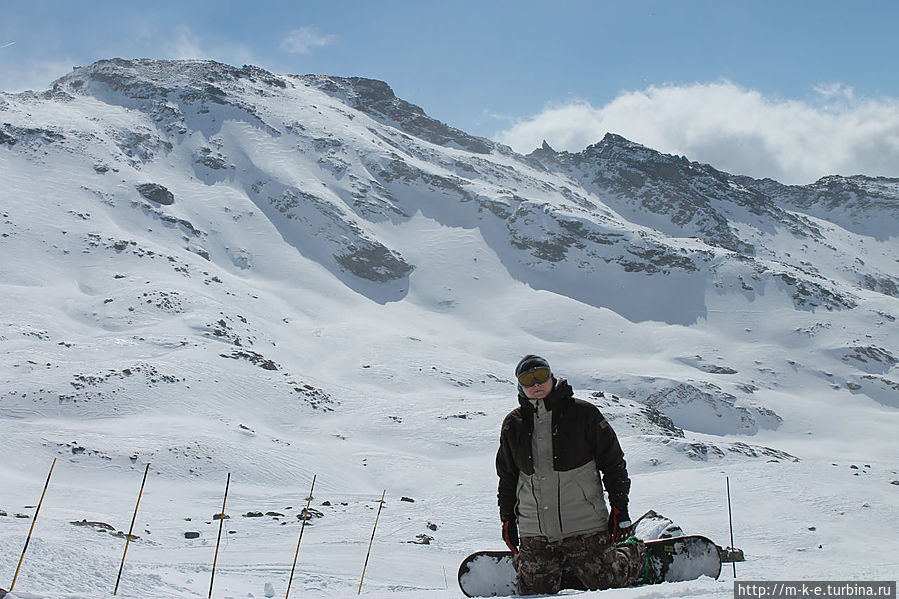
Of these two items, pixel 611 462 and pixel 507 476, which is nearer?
pixel 611 462

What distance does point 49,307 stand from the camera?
2279 inches

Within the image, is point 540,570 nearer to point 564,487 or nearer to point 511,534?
point 511,534

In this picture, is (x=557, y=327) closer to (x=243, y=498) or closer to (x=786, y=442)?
(x=786, y=442)

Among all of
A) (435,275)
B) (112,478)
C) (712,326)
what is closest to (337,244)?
(435,275)

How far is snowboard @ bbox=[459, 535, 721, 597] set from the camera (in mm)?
5898

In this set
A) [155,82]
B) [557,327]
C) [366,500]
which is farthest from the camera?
[155,82]

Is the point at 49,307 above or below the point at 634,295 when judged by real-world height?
below

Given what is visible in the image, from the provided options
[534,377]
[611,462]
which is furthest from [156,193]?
[611,462]

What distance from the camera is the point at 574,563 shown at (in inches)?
210

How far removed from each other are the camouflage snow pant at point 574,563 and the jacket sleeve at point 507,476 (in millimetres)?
291

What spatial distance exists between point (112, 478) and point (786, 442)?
63807mm

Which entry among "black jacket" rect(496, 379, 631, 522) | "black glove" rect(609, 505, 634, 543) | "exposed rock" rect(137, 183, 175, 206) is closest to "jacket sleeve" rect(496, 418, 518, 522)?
"black jacket" rect(496, 379, 631, 522)

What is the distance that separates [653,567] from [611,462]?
1.63 m

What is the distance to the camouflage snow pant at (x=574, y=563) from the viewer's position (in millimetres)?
5305
